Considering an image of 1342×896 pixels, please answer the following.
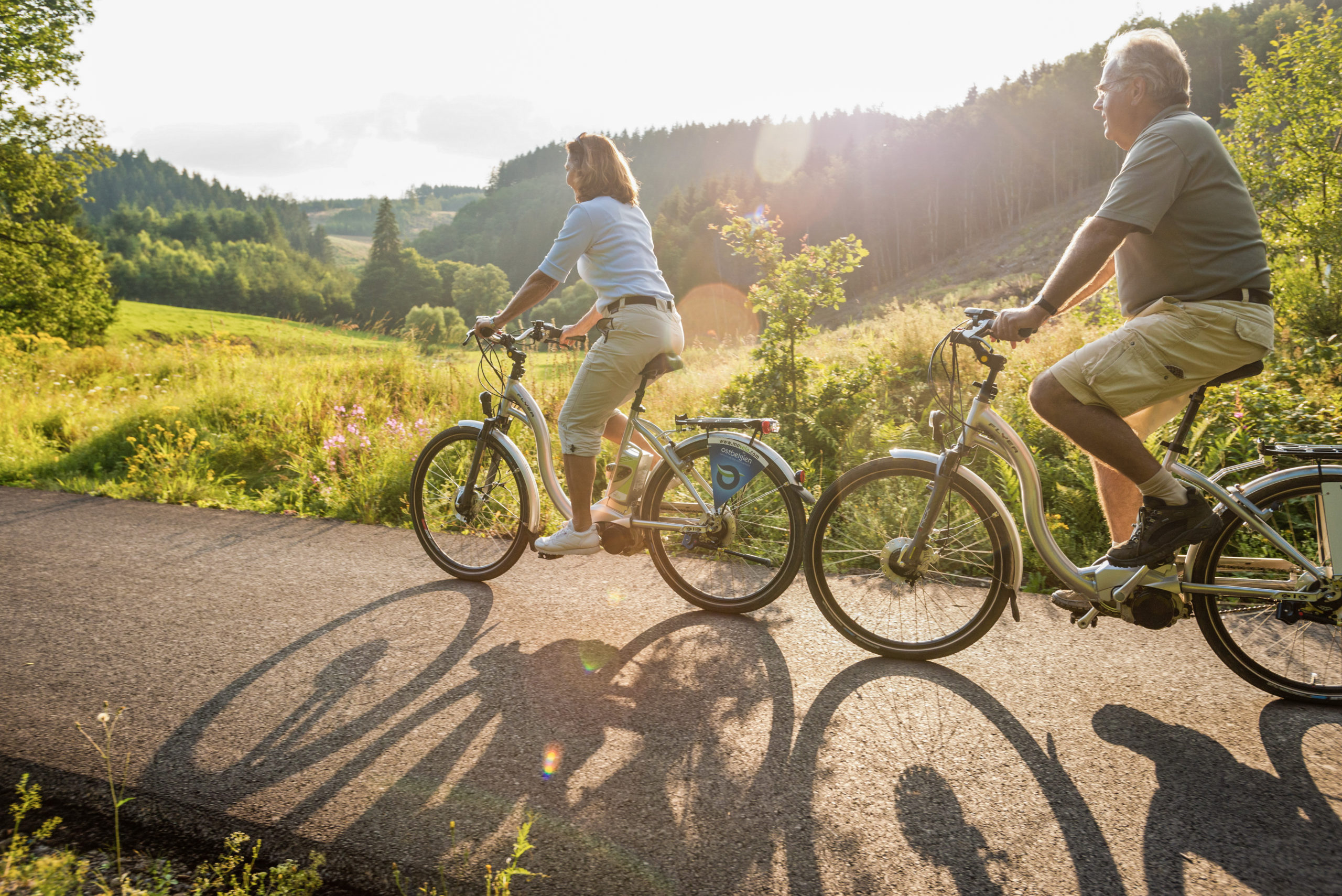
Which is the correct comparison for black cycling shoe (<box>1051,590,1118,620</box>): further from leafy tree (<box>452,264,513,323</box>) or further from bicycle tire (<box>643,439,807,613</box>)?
leafy tree (<box>452,264,513,323</box>)

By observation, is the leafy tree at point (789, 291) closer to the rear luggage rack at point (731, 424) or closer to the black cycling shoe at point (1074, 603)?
the rear luggage rack at point (731, 424)

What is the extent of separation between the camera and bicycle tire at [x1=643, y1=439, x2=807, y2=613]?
3758 millimetres

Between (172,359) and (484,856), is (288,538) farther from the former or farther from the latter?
(172,359)

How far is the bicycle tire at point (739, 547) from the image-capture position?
3758 mm

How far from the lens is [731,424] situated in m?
3.82

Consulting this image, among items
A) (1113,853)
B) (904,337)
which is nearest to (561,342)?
(1113,853)

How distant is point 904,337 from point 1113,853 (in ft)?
28.5

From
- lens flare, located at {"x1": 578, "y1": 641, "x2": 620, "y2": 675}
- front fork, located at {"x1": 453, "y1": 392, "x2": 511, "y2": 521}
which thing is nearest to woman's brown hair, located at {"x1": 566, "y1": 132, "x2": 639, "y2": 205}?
front fork, located at {"x1": 453, "y1": 392, "x2": 511, "y2": 521}

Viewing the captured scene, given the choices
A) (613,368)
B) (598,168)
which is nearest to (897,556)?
A: (613,368)

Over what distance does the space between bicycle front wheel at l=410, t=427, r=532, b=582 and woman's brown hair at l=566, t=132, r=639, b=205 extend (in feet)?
5.51

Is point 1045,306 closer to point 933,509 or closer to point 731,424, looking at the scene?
point 933,509

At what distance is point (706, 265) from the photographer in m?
69.1

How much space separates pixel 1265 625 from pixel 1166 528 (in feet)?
2.53

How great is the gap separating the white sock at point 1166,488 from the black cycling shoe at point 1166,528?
2 centimetres
